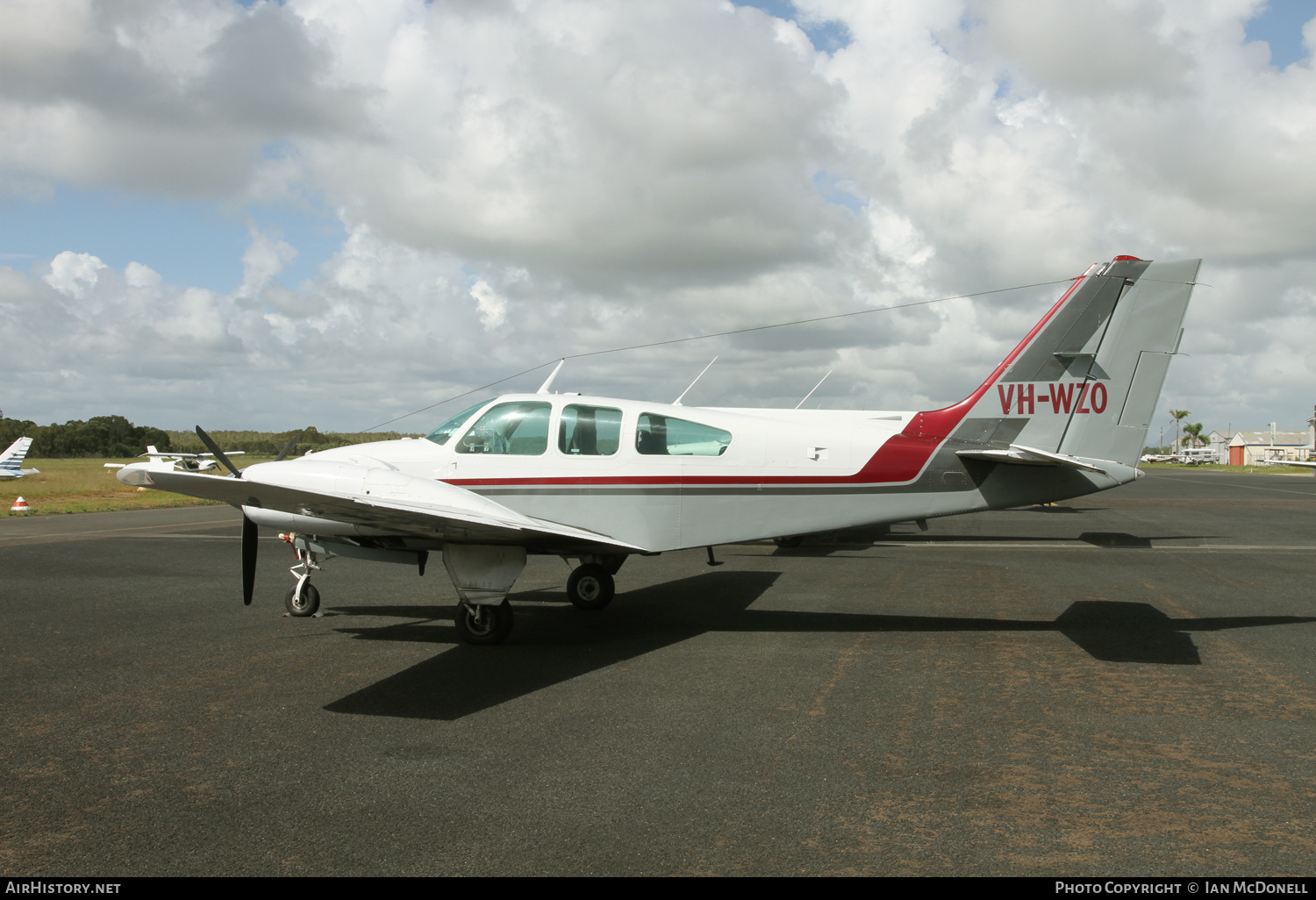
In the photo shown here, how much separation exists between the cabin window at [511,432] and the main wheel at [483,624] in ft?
5.17

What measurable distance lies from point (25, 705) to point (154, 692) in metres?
0.80

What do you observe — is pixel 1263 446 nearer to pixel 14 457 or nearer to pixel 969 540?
pixel 969 540

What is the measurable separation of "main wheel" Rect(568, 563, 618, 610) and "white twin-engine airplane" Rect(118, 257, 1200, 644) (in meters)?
1.03

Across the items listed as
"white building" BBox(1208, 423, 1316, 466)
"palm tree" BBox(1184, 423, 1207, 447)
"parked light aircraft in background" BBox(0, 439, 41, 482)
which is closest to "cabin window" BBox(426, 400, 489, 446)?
"parked light aircraft in background" BBox(0, 439, 41, 482)

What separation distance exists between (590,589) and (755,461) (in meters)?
2.72

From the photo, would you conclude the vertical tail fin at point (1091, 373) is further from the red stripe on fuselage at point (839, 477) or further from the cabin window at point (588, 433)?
the cabin window at point (588, 433)

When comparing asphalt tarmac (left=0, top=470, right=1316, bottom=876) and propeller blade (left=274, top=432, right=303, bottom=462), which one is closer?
asphalt tarmac (left=0, top=470, right=1316, bottom=876)

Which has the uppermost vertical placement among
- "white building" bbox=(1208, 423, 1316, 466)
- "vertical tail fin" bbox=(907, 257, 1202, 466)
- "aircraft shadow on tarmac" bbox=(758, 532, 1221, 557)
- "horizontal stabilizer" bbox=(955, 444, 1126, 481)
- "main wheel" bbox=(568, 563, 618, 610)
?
"white building" bbox=(1208, 423, 1316, 466)

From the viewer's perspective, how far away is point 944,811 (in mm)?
3896

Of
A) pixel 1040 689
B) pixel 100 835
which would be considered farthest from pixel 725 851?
pixel 1040 689

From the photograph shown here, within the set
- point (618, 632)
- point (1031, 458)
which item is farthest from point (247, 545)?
point (1031, 458)

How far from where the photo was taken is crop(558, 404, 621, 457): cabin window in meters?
7.95

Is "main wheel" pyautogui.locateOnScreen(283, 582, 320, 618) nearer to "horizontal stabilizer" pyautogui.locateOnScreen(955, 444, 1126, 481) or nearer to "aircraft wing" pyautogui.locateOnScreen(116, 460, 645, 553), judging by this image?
"aircraft wing" pyautogui.locateOnScreen(116, 460, 645, 553)

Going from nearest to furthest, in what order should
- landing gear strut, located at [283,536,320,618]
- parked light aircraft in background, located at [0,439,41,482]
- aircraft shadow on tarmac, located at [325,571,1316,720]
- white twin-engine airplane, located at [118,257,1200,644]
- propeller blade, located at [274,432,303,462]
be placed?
aircraft shadow on tarmac, located at [325,571,1316,720] < white twin-engine airplane, located at [118,257,1200,644] < propeller blade, located at [274,432,303,462] < landing gear strut, located at [283,536,320,618] < parked light aircraft in background, located at [0,439,41,482]
